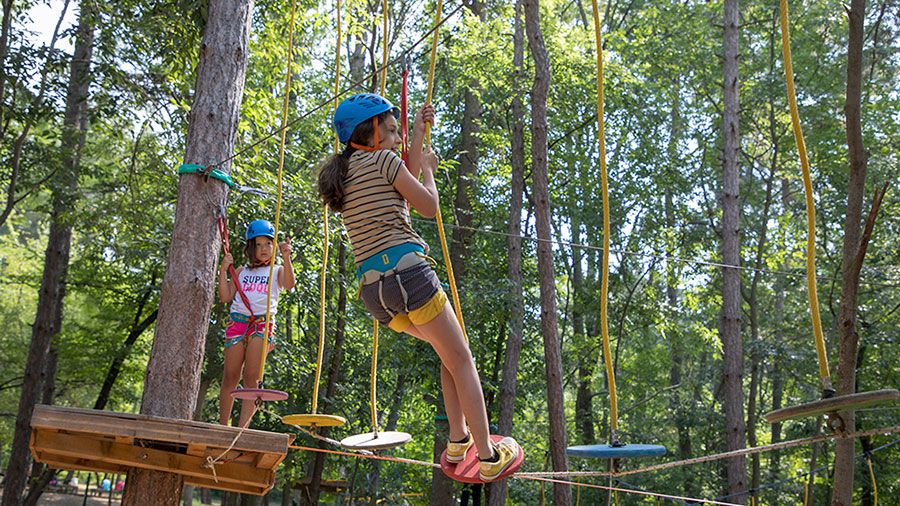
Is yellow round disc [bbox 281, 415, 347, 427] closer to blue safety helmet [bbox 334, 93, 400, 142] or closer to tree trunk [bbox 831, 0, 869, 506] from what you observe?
blue safety helmet [bbox 334, 93, 400, 142]

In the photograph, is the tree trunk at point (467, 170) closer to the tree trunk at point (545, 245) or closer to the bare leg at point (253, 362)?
the tree trunk at point (545, 245)

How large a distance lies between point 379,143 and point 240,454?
5.10ft

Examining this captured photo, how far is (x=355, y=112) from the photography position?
283 cm

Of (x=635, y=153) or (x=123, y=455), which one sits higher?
(x=635, y=153)

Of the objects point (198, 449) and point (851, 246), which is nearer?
point (198, 449)

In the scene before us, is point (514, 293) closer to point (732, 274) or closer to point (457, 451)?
point (732, 274)

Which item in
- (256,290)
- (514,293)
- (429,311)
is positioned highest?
(514,293)

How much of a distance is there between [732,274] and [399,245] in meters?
8.68

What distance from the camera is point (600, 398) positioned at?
58.7 ft

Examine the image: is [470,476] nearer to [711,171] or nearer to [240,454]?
[240,454]

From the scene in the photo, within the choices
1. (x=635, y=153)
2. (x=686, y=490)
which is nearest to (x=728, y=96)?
(x=635, y=153)

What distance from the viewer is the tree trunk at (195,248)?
12.2 ft

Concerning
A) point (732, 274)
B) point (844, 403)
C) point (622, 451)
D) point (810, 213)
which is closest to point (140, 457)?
point (622, 451)

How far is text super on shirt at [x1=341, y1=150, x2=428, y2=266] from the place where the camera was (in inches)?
107
